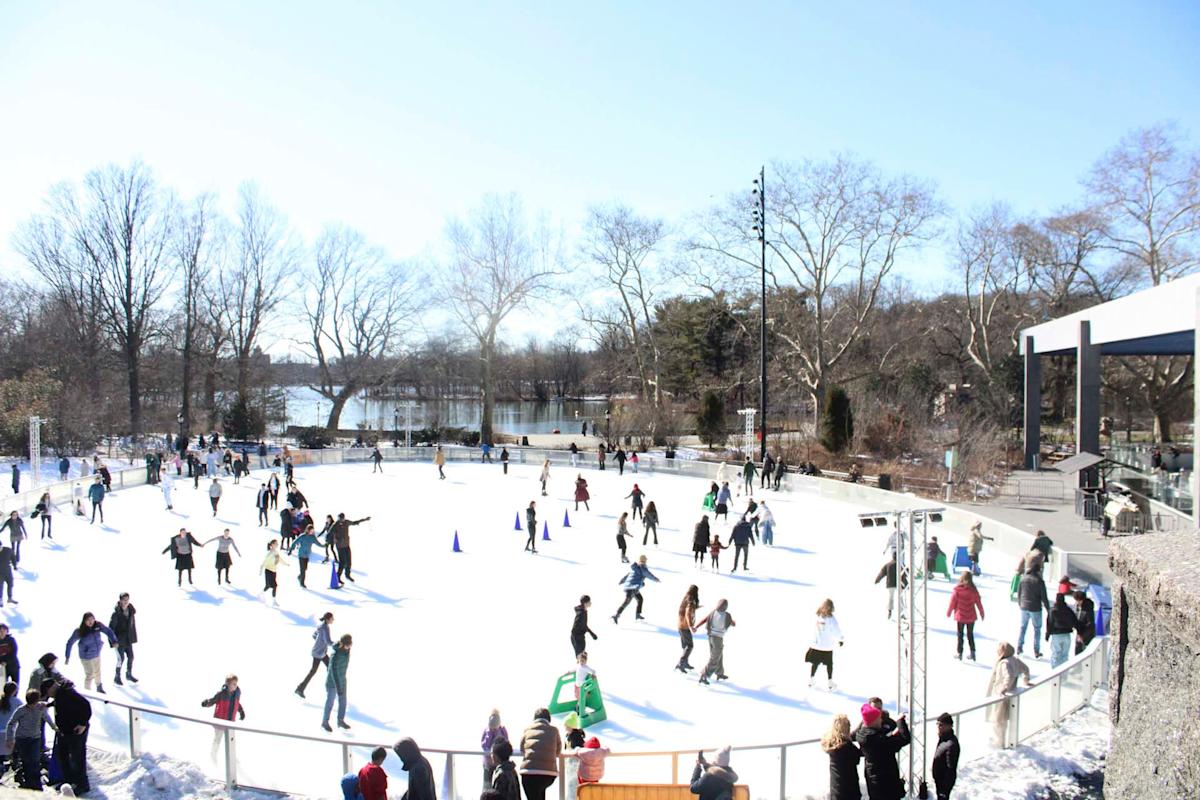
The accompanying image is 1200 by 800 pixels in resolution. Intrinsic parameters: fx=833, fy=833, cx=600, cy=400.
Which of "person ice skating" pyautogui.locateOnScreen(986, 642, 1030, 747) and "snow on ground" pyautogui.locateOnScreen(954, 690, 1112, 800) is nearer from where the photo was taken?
"snow on ground" pyautogui.locateOnScreen(954, 690, 1112, 800)

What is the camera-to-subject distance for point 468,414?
85.6 meters

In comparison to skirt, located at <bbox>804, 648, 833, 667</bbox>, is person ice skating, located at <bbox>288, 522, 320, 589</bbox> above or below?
above

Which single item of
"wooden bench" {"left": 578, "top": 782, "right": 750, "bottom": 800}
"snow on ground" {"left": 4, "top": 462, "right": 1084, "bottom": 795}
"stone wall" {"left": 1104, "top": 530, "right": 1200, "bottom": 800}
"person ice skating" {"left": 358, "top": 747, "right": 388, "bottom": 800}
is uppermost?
"stone wall" {"left": 1104, "top": 530, "right": 1200, "bottom": 800}

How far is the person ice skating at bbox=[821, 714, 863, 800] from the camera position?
612 centimetres

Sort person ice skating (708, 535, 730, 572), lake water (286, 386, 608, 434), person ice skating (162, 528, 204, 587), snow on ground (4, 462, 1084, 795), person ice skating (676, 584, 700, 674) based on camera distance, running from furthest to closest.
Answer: lake water (286, 386, 608, 434)
person ice skating (708, 535, 730, 572)
person ice skating (162, 528, 204, 587)
person ice skating (676, 584, 700, 674)
snow on ground (4, 462, 1084, 795)

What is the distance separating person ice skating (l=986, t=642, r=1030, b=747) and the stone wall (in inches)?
215

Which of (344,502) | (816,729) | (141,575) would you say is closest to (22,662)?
(141,575)

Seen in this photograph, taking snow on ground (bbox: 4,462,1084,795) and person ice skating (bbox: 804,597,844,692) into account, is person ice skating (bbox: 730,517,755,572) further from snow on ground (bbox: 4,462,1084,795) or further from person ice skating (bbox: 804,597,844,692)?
person ice skating (bbox: 804,597,844,692)

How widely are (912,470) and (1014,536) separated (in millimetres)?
14676

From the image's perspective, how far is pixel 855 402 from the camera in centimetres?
4056

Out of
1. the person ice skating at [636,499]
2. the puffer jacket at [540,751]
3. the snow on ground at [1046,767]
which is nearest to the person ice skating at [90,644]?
the puffer jacket at [540,751]

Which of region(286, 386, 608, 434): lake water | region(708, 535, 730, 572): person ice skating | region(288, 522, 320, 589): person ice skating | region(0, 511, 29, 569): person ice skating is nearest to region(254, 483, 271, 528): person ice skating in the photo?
region(0, 511, 29, 569): person ice skating

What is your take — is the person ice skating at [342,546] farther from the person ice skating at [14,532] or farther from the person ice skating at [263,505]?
the person ice skating at [263,505]

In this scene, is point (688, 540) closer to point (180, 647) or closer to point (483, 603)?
point (483, 603)
